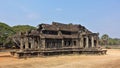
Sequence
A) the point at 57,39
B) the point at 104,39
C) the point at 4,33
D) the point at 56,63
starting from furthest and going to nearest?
the point at 104,39 → the point at 4,33 → the point at 57,39 → the point at 56,63

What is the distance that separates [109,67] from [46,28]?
2568 cm

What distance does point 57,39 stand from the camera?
56938 millimetres

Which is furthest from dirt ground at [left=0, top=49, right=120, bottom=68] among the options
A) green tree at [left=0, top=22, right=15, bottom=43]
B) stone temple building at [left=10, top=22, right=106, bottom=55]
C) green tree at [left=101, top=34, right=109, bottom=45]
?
green tree at [left=101, top=34, right=109, bottom=45]

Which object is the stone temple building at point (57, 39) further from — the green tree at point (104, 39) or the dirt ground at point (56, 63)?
the green tree at point (104, 39)

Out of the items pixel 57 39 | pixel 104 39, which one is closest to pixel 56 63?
pixel 57 39

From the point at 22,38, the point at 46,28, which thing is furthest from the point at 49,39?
the point at 22,38

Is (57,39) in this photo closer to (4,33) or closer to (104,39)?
(4,33)

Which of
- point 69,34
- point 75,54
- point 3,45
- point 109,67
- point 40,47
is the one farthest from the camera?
point 3,45

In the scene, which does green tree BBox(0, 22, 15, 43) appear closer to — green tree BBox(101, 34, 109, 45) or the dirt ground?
the dirt ground

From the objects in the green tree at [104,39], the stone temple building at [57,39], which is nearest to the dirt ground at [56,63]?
the stone temple building at [57,39]

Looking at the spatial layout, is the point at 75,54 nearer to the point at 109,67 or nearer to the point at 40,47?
the point at 40,47

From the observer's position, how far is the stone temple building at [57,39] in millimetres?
50453

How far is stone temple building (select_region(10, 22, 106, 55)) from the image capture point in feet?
166

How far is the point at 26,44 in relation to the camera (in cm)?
4959
